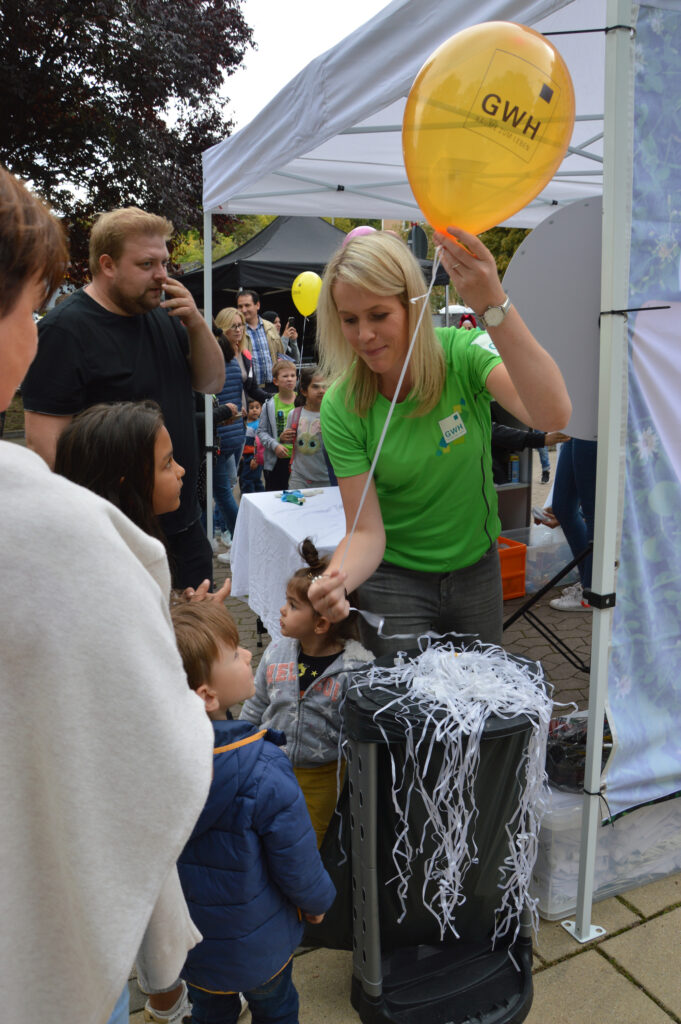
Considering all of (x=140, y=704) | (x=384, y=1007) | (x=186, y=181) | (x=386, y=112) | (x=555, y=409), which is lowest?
(x=384, y=1007)

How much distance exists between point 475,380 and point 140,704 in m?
1.47

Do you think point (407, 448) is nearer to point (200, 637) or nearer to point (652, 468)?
point (652, 468)

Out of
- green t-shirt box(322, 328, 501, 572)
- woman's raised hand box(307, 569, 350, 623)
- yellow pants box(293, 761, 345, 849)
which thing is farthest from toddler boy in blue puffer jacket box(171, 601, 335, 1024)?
green t-shirt box(322, 328, 501, 572)

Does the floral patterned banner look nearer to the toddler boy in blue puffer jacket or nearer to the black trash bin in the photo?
the black trash bin

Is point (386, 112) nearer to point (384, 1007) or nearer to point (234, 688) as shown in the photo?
point (234, 688)

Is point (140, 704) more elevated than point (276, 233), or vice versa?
point (276, 233)

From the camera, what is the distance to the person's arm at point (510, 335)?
4.88 feet

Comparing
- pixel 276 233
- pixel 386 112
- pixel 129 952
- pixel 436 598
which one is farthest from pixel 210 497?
pixel 276 233

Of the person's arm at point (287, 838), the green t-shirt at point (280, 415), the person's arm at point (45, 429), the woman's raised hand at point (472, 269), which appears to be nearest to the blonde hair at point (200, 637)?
the person's arm at point (287, 838)

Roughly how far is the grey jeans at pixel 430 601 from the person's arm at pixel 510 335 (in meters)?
0.53

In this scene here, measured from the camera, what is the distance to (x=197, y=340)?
8.27 feet

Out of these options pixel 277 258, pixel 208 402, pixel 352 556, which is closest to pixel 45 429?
pixel 352 556

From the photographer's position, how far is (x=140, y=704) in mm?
613

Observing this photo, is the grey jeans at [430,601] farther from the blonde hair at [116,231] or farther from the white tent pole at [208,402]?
the white tent pole at [208,402]
